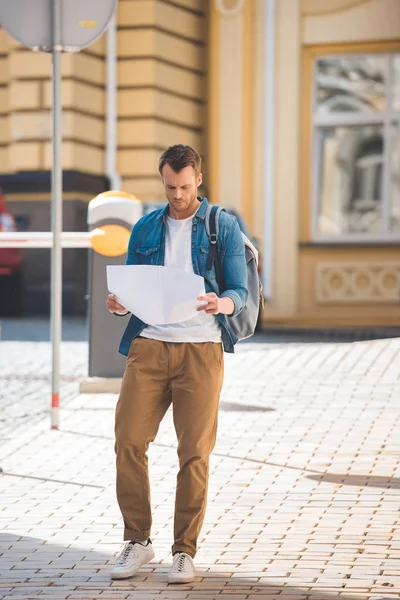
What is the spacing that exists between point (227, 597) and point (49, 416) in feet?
15.7

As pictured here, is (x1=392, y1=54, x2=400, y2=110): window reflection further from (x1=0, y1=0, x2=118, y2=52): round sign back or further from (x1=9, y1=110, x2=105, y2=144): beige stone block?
(x1=0, y1=0, x2=118, y2=52): round sign back

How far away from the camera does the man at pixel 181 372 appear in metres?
5.34

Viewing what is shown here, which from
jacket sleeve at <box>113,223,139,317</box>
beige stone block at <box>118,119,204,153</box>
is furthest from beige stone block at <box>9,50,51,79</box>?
jacket sleeve at <box>113,223,139,317</box>

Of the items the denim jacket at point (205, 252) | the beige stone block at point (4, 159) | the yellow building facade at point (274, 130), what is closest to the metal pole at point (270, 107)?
the yellow building facade at point (274, 130)

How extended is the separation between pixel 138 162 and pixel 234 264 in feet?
46.0

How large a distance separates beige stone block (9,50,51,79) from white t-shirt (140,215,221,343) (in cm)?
1399

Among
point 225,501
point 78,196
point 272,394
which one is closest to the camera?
point 225,501

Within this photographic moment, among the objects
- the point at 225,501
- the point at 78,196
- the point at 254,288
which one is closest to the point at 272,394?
the point at 225,501

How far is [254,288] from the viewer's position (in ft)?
17.8

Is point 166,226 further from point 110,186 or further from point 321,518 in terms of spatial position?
point 110,186

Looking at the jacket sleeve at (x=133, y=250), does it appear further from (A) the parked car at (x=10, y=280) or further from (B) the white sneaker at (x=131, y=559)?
(A) the parked car at (x=10, y=280)

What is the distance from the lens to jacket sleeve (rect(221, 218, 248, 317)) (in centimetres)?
534


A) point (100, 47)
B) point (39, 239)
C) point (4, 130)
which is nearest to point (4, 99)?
point (4, 130)

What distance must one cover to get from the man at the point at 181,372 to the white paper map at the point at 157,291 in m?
0.07
